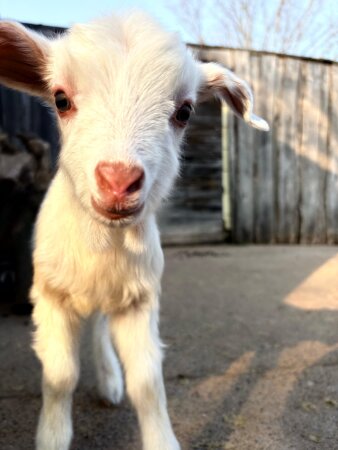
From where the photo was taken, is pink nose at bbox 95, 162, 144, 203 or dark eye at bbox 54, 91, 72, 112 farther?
dark eye at bbox 54, 91, 72, 112

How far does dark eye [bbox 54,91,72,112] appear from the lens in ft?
6.17

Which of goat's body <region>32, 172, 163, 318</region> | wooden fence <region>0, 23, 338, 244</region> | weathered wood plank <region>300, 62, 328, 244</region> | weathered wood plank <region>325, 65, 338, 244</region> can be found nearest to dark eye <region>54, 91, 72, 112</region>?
goat's body <region>32, 172, 163, 318</region>

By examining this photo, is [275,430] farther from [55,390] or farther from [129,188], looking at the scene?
[129,188]

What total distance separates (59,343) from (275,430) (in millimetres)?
1063

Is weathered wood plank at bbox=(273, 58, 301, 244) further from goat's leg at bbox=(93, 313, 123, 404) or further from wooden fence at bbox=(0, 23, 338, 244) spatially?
goat's leg at bbox=(93, 313, 123, 404)

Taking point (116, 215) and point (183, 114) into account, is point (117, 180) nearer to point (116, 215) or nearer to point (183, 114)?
point (116, 215)

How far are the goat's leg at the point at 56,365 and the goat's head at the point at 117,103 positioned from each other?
630 millimetres

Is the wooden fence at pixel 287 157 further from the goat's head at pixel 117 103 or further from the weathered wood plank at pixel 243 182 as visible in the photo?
the goat's head at pixel 117 103

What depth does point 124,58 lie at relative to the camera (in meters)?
1.77

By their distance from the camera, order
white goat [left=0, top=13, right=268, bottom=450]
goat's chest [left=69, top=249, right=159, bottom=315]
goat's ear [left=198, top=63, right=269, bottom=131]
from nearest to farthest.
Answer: white goat [left=0, top=13, right=268, bottom=450] < goat's chest [left=69, top=249, right=159, bottom=315] < goat's ear [left=198, top=63, right=269, bottom=131]

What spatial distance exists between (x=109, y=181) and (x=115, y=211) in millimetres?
115

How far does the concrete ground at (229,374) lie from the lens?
2361 mm

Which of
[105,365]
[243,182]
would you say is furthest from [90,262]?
[243,182]

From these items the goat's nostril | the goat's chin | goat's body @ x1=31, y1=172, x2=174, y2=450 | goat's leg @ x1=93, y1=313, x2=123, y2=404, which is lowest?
goat's leg @ x1=93, y1=313, x2=123, y2=404
